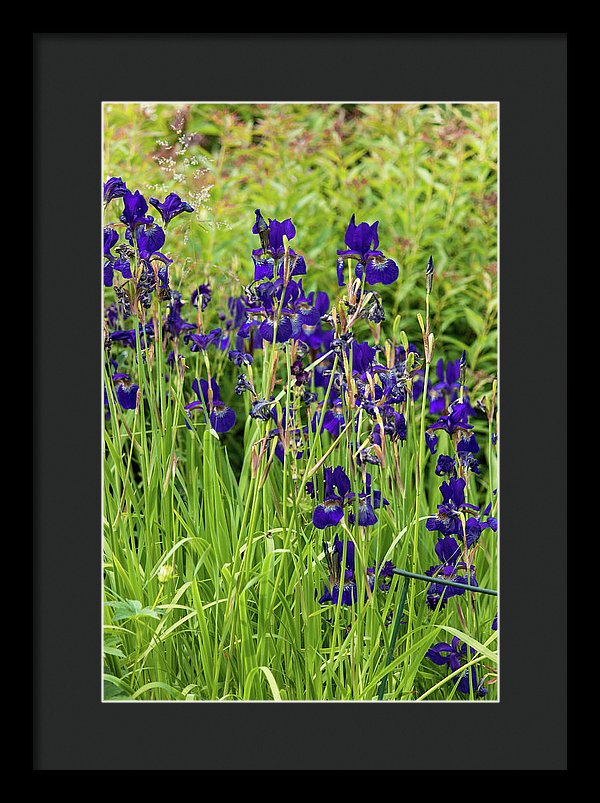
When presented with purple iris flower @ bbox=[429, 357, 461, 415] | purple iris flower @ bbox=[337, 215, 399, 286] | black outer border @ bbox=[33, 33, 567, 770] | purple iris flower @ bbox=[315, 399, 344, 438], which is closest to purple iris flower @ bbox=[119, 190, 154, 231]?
black outer border @ bbox=[33, 33, 567, 770]

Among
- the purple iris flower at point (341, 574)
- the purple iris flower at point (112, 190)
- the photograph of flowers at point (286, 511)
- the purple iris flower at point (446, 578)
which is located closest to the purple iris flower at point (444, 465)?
the photograph of flowers at point (286, 511)

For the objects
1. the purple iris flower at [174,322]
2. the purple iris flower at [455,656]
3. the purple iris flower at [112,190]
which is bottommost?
the purple iris flower at [455,656]

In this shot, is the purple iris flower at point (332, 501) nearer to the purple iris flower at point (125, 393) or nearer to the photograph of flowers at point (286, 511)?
the photograph of flowers at point (286, 511)

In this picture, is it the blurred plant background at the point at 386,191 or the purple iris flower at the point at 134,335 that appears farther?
the blurred plant background at the point at 386,191

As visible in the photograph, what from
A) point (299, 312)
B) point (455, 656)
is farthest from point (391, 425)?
point (455, 656)

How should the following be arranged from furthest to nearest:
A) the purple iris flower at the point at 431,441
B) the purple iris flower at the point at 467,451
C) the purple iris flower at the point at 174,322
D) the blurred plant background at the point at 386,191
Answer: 1. the blurred plant background at the point at 386,191
2. the purple iris flower at the point at 431,441
3. the purple iris flower at the point at 174,322
4. the purple iris flower at the point at 467,451

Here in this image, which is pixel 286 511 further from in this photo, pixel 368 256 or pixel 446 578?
pixel 368 256
